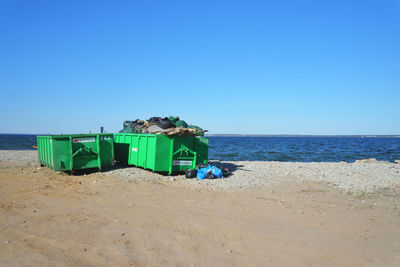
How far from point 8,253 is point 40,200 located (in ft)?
11.2

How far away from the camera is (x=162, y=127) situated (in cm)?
1320

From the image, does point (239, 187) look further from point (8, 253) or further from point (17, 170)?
point (17, 170)

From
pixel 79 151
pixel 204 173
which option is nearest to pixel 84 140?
pixel 79 151

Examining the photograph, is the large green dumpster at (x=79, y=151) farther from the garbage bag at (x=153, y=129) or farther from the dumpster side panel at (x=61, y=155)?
the garbage bag at (x=153, y=129)

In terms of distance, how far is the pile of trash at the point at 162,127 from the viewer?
38.1 ft

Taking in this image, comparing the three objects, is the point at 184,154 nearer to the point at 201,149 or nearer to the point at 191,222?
the point at 201,149

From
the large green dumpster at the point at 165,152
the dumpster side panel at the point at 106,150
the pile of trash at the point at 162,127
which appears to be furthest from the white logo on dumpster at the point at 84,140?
the pile of trash at the point at 162,127

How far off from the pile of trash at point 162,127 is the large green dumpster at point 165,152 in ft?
0.96

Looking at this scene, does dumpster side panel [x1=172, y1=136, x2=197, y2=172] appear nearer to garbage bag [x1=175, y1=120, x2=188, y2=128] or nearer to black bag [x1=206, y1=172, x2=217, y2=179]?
black bag [x1=206, y1=172, x2=217, y2=179]

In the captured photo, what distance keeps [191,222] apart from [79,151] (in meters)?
6.73

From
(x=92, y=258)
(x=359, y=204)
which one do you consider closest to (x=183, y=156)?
(x=359, y=204)

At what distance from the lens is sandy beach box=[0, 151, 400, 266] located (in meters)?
4.54

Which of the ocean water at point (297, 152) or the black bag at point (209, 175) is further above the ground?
the black bag at point (209, 175)

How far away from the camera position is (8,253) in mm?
4324
